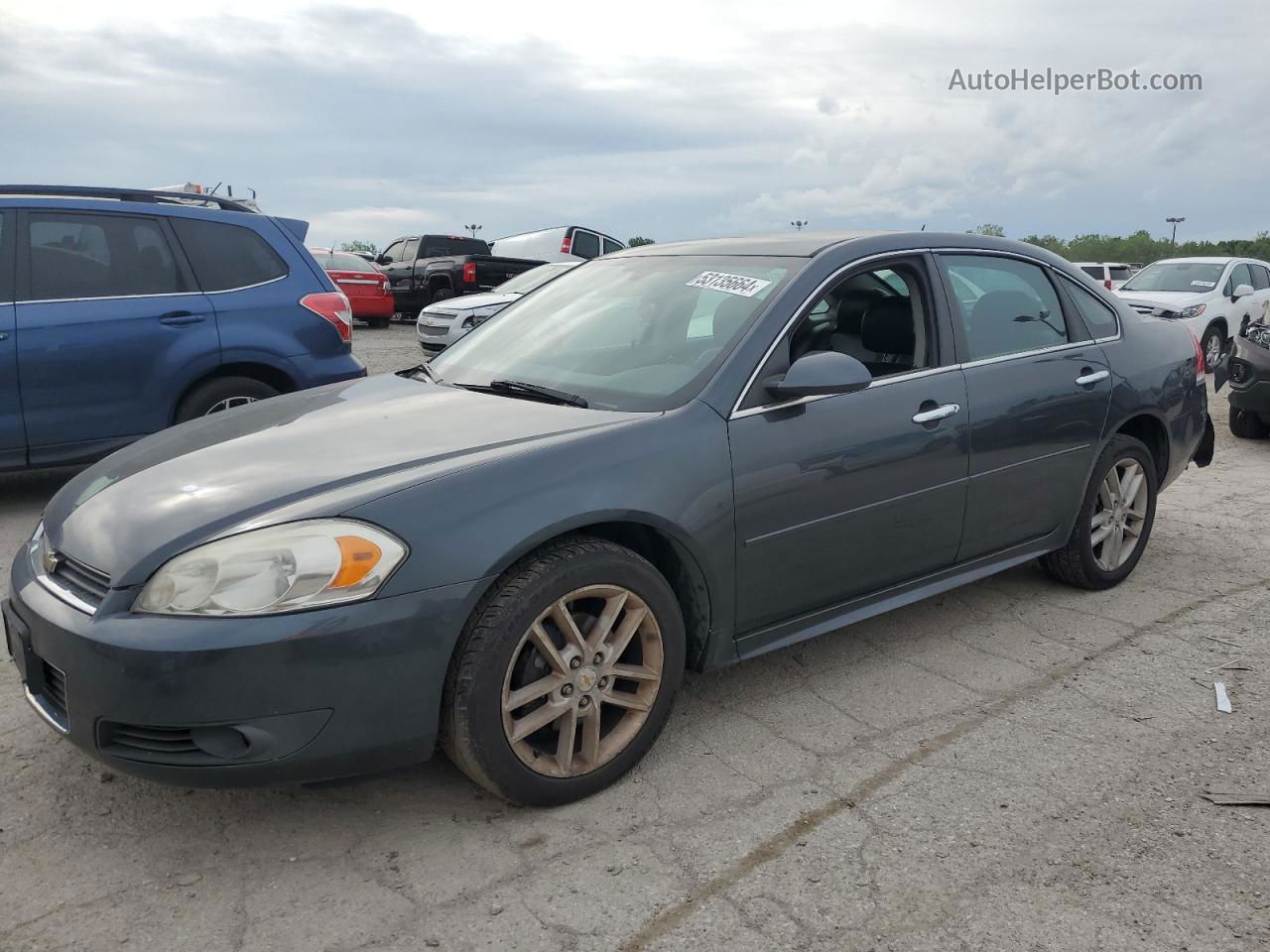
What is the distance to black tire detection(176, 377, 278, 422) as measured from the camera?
5.99 meters

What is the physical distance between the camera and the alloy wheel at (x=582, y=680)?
2717 mm

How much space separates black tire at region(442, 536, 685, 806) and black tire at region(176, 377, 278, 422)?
12.9 ft

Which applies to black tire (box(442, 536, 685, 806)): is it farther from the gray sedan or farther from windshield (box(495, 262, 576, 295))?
windshield (box(495, 262, 576, 295))

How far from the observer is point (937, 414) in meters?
3.65

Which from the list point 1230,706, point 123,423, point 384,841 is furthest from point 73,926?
point 123,423

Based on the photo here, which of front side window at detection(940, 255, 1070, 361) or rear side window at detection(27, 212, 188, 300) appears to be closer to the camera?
front side window at detection(940, 255, 1070, 361)

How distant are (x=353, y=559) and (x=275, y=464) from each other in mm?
564

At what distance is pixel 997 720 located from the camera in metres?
3.39

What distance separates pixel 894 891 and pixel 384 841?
50.5 inches

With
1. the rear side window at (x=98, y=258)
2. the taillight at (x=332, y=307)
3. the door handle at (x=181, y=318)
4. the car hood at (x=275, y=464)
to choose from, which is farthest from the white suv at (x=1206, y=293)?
the car hood at (x=275, y=464)

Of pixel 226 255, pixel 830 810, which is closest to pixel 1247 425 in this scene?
pixel 830 810

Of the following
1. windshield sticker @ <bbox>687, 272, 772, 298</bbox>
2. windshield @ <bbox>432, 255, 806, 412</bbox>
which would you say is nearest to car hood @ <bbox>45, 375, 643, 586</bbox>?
windshield @ <bbox>432, 255, 806, 412</bbox>

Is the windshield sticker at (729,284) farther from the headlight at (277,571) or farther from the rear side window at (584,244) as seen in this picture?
the rear side window at (584,244)

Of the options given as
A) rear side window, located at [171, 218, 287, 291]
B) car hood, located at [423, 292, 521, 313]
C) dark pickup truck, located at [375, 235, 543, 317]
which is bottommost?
car hood, located at [423, 292, 521, 313]
